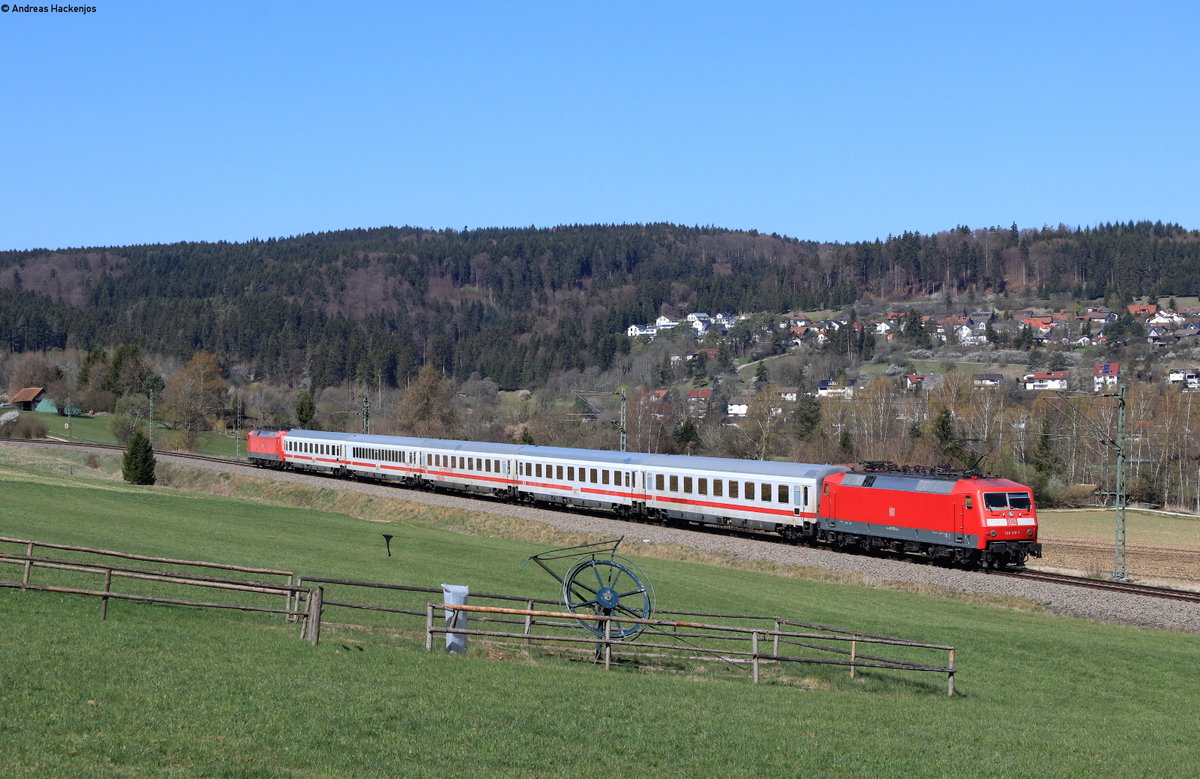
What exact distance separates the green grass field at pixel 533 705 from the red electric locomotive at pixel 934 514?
875cm

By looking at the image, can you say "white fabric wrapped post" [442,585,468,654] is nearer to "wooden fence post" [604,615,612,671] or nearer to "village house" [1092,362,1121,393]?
"wooden fence post" [604,615,612,671]

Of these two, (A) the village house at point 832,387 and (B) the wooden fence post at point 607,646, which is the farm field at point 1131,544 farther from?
(A) the village house at point 832,387

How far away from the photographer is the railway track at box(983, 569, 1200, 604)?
1408 inches

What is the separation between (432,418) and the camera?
12525cm

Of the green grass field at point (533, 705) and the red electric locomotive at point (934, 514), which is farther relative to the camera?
the red electric locomotive at point (934, 514)

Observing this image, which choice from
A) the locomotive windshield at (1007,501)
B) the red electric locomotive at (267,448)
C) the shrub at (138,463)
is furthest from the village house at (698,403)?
the locomotive windshield at (1007,501)

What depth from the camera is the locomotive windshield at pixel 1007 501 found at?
3941cm

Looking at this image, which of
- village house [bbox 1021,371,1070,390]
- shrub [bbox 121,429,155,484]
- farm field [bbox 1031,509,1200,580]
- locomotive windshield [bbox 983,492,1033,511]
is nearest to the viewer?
locomotive windshield [bbox 983,492,1033,511]

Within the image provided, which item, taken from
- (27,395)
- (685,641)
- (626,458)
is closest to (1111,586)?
(685,641)

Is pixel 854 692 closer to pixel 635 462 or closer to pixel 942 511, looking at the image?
pixel 942 511

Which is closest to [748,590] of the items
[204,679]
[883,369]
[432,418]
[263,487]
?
[204,679]

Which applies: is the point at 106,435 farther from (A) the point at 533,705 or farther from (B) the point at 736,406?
(A) the point at 533,705

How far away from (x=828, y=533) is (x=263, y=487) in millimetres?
40795

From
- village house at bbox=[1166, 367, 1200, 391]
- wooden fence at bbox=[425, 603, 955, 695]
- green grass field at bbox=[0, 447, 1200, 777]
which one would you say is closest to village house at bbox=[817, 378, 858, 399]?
village house at bbox=[1166, 367, 1200, 391]
